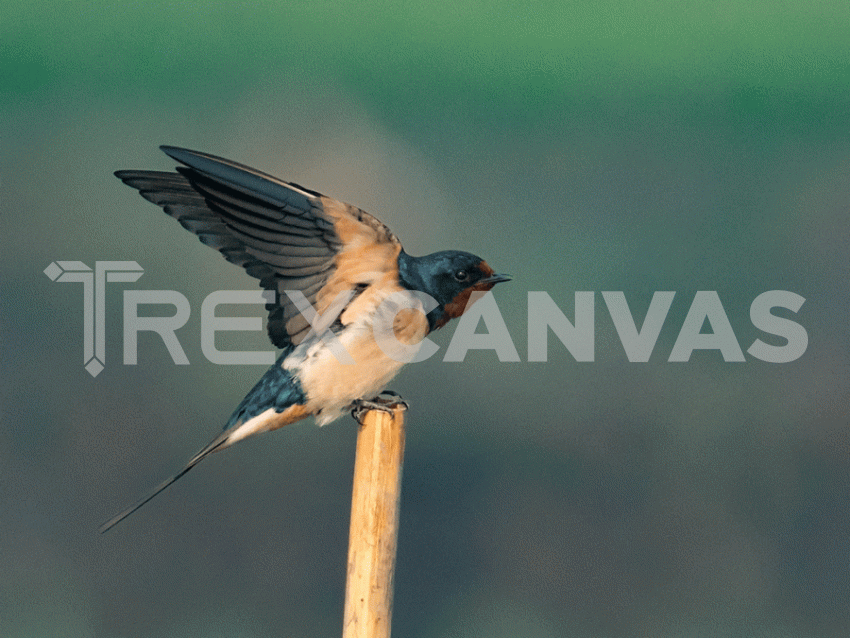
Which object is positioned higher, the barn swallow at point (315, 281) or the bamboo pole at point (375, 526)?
the barn swallow at point (315, 281)

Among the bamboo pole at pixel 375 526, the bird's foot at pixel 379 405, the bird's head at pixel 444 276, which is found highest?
the bird's head at pixel 444 276

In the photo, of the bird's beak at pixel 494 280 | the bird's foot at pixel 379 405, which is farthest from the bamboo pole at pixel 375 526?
the bird's beak at pixel 494 280

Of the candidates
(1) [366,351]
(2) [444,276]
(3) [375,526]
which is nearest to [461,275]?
(2) [444,276]

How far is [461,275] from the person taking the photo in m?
1.27

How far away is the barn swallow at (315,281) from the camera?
3.94ft

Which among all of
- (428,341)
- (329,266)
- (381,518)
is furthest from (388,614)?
(329,266)

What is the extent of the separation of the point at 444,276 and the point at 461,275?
0.08 feet

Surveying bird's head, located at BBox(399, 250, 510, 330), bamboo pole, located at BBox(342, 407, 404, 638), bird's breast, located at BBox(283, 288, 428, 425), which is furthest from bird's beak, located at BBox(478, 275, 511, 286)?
bamboo pole, located at BBox(342, 407, 404, 638)

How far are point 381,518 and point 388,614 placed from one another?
0.46ft

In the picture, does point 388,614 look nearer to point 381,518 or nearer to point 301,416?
point 381,518

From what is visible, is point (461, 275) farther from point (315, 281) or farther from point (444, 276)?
point (315, 281)

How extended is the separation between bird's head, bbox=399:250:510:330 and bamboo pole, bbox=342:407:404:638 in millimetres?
179

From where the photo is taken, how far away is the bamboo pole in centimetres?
119

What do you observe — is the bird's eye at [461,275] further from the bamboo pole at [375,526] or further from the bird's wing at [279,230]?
the bamboo pole at [375,526]
